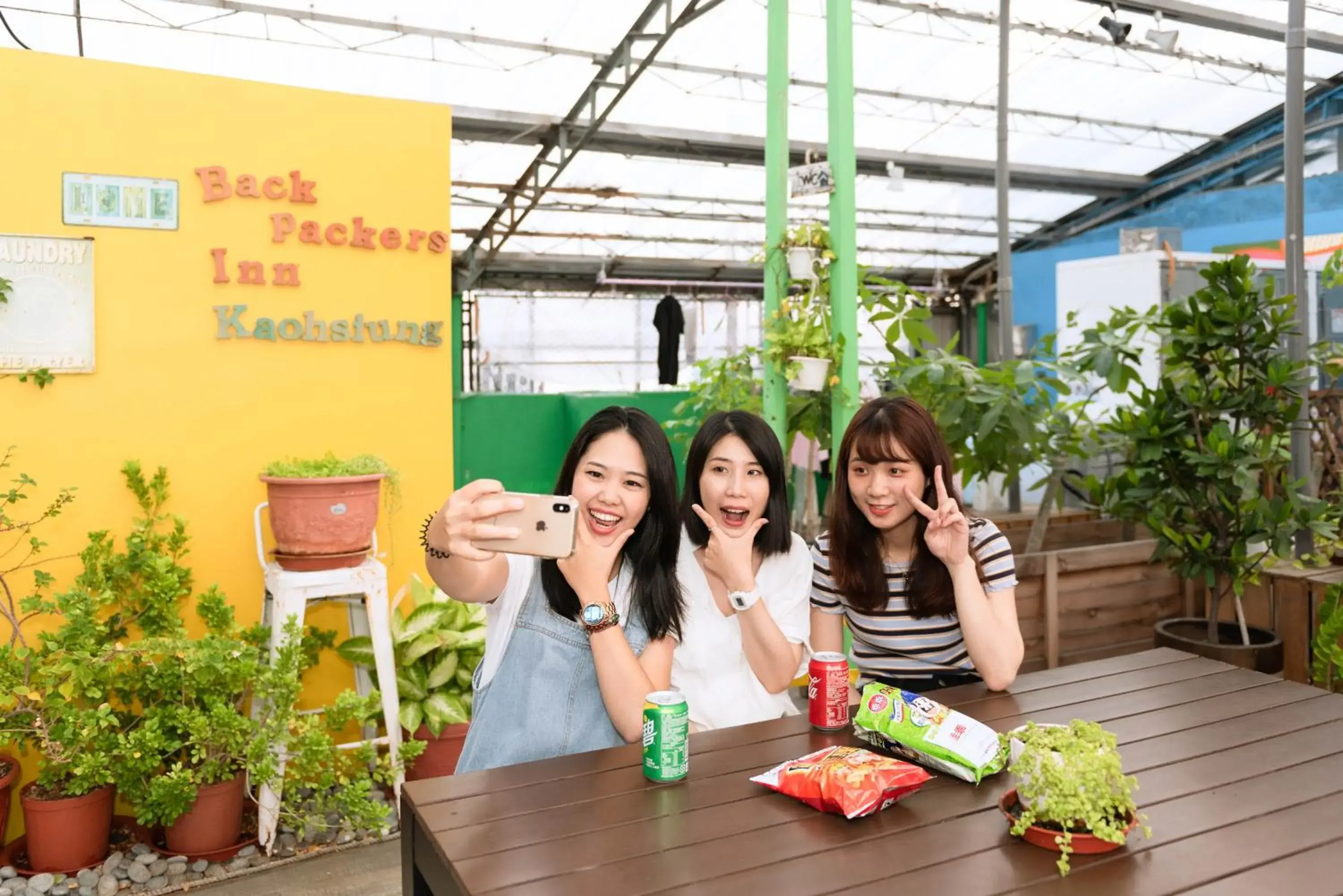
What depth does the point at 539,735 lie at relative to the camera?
1855 mm

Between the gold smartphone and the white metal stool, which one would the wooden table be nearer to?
the gold smartphone

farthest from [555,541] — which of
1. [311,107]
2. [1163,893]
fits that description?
[311,107]

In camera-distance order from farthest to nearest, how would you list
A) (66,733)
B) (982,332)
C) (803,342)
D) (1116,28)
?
(982,332)
(1116,28)
(803,342)
(66,733)

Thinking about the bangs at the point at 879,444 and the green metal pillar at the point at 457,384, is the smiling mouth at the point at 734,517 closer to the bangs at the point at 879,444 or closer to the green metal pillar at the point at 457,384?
the bangs at the point at 879,444

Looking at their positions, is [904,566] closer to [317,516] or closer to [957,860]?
[957,860]

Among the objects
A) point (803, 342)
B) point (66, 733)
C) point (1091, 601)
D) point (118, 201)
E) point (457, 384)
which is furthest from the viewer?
point (457, 384)

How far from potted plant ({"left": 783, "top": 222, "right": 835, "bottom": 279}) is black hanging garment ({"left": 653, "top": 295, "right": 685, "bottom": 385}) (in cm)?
826

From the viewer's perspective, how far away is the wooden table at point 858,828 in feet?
4.01

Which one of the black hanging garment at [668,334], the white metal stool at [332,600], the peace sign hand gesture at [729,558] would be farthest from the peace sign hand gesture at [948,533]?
the black hanging garment at [668,334]

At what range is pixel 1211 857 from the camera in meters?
1.28

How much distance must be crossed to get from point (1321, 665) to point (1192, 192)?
10.8 m

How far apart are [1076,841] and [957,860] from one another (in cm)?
16

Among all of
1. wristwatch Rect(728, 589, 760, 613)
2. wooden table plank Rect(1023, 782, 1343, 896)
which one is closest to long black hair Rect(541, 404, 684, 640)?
wristwatch Rect(728, 589, 760, 613)

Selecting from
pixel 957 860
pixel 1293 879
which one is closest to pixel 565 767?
pixel 957 860
